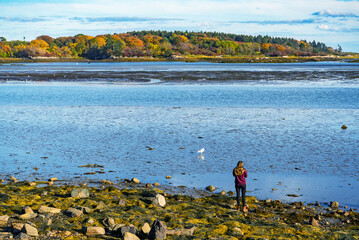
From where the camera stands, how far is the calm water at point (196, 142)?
18078 mm

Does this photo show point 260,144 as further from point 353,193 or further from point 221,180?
point 353,193

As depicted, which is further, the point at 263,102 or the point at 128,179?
the point at 263,102

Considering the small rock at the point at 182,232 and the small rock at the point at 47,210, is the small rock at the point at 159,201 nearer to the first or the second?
the small rock at the point at 182,232

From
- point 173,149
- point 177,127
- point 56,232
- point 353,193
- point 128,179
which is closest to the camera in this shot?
point 56,232

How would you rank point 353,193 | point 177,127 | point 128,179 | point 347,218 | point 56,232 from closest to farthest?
point 56,232 → point 347,218 → point 353,193 → point 128,179 → point 177,127

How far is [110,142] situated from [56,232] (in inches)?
556

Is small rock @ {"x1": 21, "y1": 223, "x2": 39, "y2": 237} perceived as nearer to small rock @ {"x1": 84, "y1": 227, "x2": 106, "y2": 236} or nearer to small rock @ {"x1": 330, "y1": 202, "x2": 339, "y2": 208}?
small rock @ {"x1": 84, "y1": 227, "x2": 106, "y2": 236}

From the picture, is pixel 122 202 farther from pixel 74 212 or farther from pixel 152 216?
pixel 74 212

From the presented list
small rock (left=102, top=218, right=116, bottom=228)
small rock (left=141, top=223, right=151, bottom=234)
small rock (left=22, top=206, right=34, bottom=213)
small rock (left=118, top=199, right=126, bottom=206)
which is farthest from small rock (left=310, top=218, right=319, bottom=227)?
small rock (left=22, top=206, right=34, bottom=213)

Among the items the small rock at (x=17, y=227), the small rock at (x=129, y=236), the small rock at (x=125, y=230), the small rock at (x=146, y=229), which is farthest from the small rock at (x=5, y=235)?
the small rock at (x=146, y=229)

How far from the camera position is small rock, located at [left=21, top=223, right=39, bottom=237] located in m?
10.3

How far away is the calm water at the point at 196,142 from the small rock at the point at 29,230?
7.65 meters

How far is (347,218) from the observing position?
43.4ft

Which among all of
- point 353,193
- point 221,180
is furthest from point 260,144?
point 353,193
